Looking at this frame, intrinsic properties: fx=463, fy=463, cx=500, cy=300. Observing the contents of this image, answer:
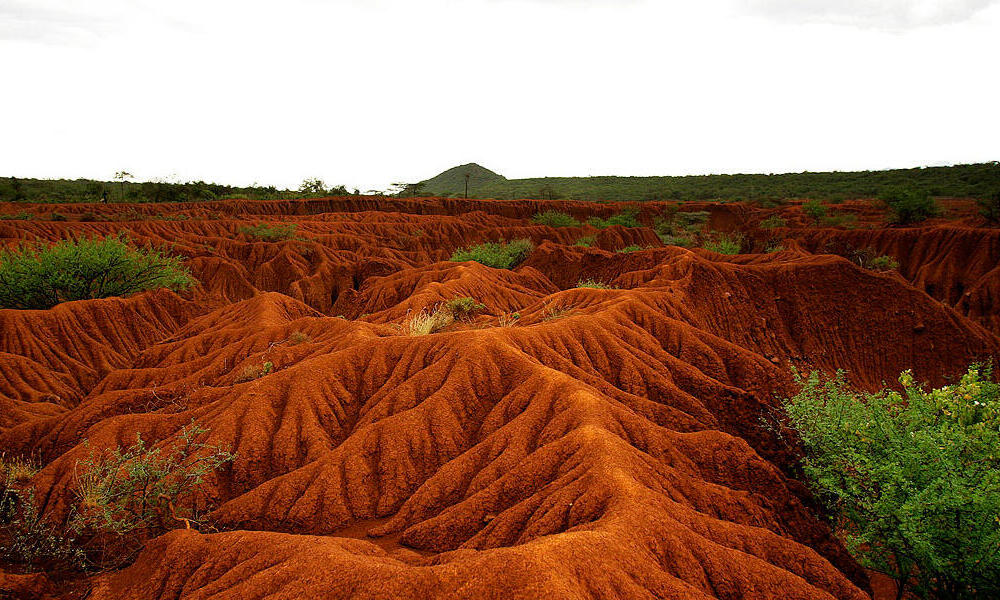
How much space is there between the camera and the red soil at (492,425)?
17.9ft

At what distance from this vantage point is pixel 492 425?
921 centimetres

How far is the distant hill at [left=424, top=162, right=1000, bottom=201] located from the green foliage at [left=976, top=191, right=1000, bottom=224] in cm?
1015

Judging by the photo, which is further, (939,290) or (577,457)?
(939,290)

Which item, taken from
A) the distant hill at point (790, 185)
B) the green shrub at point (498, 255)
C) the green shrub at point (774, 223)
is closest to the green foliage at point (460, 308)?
the green shrub at point (498, 255)

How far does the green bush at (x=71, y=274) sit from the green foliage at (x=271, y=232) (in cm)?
1831

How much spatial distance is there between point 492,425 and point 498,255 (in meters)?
24.6

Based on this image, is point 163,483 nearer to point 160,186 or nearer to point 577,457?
point 577,457

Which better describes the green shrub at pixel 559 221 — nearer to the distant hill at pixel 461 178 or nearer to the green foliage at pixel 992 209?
the green foliage at pixel 992 209

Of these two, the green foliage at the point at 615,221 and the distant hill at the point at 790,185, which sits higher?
the distant hill at the point at 790,185

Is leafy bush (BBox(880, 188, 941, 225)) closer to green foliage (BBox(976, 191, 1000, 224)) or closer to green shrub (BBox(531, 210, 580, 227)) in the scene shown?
green foliage (BBox(976, 191, 1000, 224))

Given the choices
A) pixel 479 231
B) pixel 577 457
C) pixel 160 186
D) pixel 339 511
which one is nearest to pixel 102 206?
pixel 160 186

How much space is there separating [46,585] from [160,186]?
80131 mm

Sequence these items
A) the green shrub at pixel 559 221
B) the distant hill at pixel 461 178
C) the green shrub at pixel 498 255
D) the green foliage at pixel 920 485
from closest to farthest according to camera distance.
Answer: the green foliage at pixel 920 485, the green shrub at pixel 498 255, the green shrub at pixel 559 221, the distant hill at pixel 461 178

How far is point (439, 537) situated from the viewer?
23.4 ft
